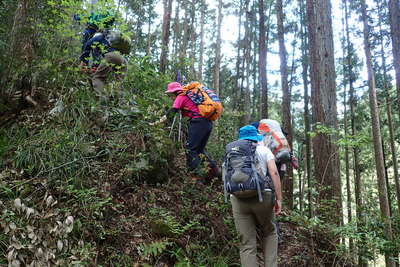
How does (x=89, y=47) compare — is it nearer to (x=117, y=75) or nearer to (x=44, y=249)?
(x=117, y=75)

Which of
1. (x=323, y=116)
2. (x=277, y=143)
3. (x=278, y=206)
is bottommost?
(x=278, y=206)

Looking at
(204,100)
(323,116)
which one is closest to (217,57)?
(323,116)

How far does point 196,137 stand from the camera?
531 cm

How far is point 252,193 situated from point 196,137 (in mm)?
1913

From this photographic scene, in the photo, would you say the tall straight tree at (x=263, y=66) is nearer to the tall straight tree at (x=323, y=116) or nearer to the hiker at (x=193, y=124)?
the tall straight tree at (x=323, y=116)

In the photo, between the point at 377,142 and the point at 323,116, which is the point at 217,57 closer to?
the point at 377,142

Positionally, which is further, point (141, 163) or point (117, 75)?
point (117, 75)

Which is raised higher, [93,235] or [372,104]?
[372,104]

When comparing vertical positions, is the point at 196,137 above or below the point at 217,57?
below

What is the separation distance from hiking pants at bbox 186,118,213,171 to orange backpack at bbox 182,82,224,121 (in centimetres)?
14

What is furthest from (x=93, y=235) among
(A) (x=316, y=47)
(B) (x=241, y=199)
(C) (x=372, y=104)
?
(C) (x=372, y=104)

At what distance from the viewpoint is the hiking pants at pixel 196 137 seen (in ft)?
17.3

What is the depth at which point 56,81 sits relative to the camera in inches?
208

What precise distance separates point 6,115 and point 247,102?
56.9ft
